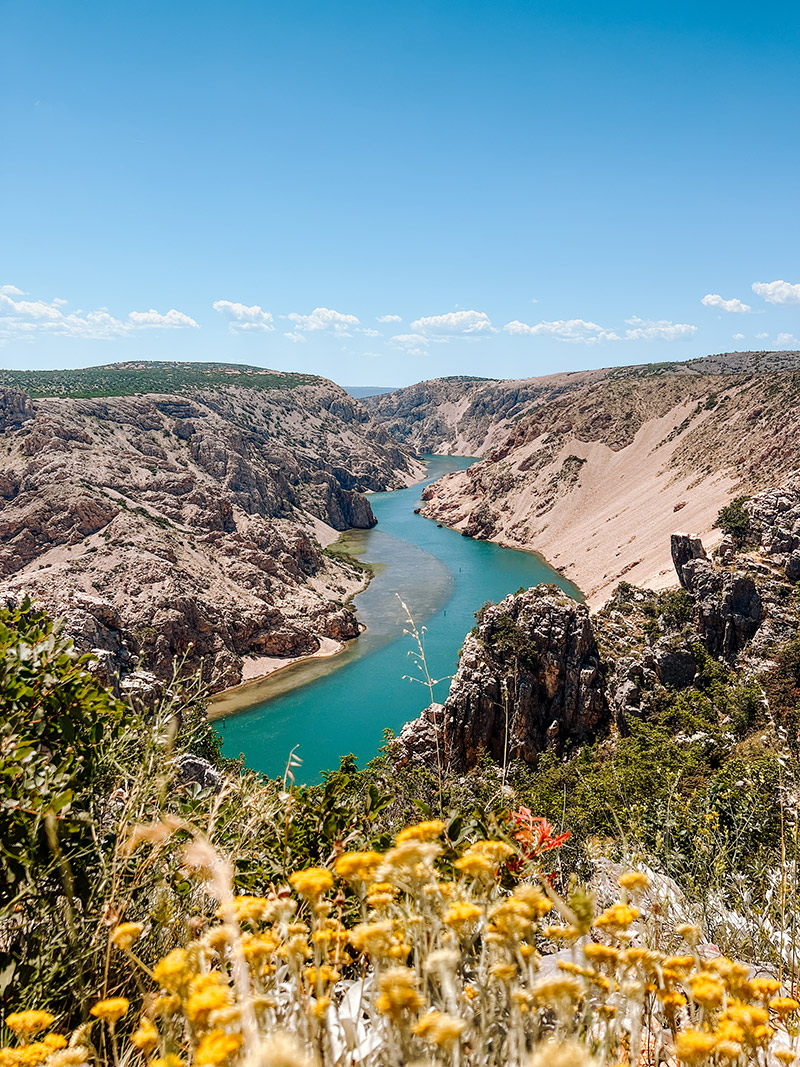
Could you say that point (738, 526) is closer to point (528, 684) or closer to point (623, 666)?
point (623, 666)

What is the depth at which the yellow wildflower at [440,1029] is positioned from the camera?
3.92 ft

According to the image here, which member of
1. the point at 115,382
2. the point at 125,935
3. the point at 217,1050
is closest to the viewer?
the point at 217,1050

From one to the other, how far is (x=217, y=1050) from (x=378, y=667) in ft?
131

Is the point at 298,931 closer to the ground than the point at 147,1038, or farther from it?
farther from it

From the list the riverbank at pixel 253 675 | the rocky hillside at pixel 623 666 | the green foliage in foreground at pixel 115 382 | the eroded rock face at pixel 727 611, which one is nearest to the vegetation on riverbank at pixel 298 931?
the rocky hillside at pixel 623 666

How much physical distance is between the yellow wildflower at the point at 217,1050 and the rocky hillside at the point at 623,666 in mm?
20937

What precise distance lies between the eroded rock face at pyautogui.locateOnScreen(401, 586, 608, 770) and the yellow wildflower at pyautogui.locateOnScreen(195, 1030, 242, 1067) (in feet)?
74.7

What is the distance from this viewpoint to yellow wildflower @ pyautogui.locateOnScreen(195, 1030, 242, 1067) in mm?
1109

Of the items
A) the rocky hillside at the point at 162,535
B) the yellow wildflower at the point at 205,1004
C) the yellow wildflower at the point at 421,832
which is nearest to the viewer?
the yellow wildflower at the point at 205,1004

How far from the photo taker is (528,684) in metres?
24.5

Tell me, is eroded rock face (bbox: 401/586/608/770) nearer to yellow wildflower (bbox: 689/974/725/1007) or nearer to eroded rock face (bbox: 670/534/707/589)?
eroded rock face (bbox: 670/534/707/589)

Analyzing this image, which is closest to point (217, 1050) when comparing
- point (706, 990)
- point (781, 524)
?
point (706, 990)

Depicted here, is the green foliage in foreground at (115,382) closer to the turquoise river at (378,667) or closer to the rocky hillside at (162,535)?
the rocky hillside at (162,535)

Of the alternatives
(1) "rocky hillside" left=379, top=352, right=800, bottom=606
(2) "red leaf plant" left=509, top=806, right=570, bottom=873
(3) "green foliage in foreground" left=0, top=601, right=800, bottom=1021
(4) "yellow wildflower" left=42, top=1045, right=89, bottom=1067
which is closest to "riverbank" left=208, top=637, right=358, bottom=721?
(1) "rocky hillside" left=379, top=352, right=800, bottom=606
